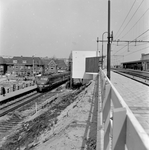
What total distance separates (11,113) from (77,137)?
14.0 meters

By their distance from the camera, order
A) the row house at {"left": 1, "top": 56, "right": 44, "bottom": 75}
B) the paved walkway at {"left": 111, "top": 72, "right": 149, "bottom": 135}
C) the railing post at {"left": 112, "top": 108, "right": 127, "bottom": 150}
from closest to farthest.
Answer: the railing post at {"left": 112, "top": 108, "right": 127, "bottom": 150} < the paved walkway at {"left": 111, "top": 72, "right": 149, "bottom": 135} < the row house at {"left": 1, "top": 56, "right": 44, "bottom": 75}

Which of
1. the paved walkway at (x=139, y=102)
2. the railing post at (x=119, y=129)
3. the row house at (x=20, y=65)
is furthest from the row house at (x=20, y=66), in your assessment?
the railing post at (x=119, y=129)

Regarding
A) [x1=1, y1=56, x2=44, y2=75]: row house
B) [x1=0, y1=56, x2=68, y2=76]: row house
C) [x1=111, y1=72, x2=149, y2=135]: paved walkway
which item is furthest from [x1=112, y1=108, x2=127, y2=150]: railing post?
[x1=1, y1=56, x2=44, y2=75]: row house

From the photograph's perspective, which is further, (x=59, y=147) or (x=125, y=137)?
(x=59, y=147)

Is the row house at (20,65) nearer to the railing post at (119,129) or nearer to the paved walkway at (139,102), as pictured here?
the paved walkway at (139,102)

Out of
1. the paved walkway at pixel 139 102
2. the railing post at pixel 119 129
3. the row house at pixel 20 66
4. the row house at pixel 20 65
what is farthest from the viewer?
the row house at pixel 20 65

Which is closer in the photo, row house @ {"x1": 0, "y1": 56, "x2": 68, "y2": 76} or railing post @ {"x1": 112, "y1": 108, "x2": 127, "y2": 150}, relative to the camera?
railing post @ {"x1": 112, "y1": 108, "x2": 127, "y2": 150}

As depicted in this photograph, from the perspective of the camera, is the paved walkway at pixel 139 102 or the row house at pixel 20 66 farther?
the row house at pixel 20 66

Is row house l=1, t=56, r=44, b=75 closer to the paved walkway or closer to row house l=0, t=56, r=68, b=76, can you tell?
row house l=0, t=56, r=68, b=76

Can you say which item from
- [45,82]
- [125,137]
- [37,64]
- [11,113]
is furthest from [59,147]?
[37,64]

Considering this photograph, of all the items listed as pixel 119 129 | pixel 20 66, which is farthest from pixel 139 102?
pixel 20 66

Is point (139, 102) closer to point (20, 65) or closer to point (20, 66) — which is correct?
point (20, 65)

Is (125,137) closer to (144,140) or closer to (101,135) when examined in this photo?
(144,140)

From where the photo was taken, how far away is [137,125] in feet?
3.26
